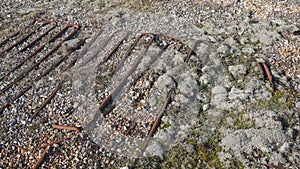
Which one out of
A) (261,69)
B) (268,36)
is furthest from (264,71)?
(268,36)

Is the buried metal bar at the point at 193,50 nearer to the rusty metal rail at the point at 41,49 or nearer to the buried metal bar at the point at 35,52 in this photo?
the rusty metal rail at the point at 41,49

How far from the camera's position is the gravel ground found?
7.25m

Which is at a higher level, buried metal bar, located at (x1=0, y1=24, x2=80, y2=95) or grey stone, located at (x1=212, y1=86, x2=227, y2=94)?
buried metal bar, located at (x1=0, y1=24, x2=80, y2=95)

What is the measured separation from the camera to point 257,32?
10.7 meters

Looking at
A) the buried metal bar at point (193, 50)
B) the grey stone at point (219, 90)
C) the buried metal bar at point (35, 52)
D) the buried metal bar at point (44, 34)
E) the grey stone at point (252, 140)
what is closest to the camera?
the grey stone at point (252, 140)

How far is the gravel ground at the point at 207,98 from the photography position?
7254 mm

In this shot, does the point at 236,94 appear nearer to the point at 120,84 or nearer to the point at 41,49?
the point at 120,84

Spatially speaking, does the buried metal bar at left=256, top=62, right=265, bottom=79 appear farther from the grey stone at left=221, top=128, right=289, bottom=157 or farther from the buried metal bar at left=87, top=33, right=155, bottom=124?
the buried metal bar at left=87, top=33, right=155, bottom=124

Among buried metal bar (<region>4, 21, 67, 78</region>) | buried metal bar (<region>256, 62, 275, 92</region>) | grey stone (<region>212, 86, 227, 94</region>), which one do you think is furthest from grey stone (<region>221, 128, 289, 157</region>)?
buried metal bar (<region>4, 21, 67, 78</region>)

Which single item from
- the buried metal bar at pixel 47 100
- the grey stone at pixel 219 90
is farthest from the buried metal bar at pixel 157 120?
the buried metal bar at pixel 47 100

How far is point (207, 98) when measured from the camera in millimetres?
8562

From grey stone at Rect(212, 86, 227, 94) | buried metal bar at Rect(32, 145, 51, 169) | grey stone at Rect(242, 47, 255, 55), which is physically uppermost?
grey stone at Rect(242, 47, 255, 55)

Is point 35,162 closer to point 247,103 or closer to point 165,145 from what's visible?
point 165,145

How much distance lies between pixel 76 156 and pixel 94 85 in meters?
2.32
